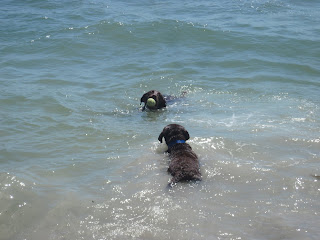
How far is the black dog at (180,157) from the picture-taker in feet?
20.1

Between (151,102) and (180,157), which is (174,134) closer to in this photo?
(180,157)

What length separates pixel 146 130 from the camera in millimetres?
8906

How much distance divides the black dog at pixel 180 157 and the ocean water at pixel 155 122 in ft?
0.53

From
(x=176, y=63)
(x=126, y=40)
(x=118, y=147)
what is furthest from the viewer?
(x=126, y=40)

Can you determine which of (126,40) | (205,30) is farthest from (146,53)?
(205,30)

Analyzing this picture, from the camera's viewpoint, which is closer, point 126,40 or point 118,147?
point 118,147

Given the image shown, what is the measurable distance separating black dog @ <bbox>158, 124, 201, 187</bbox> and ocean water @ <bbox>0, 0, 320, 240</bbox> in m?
0.16

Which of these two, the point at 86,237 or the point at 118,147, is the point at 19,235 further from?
the point at 118,147

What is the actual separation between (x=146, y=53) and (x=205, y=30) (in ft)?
11.0

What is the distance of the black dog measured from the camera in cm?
612

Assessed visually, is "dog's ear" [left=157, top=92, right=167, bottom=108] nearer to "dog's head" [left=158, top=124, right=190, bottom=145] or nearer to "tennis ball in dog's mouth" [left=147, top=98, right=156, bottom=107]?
"tennis ball in dog's mouth" [left=147, top=98, right=156, bottom=107]

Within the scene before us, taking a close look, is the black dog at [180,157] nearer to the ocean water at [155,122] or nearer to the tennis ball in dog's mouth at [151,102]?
the ocean water at [155,122]

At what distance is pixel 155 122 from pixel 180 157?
2.99 meters

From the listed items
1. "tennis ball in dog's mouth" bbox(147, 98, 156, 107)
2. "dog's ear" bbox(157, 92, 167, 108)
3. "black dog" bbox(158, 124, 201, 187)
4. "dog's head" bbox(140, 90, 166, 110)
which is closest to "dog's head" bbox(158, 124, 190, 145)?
"black dog" bbox(158, 124, 201, 187)
